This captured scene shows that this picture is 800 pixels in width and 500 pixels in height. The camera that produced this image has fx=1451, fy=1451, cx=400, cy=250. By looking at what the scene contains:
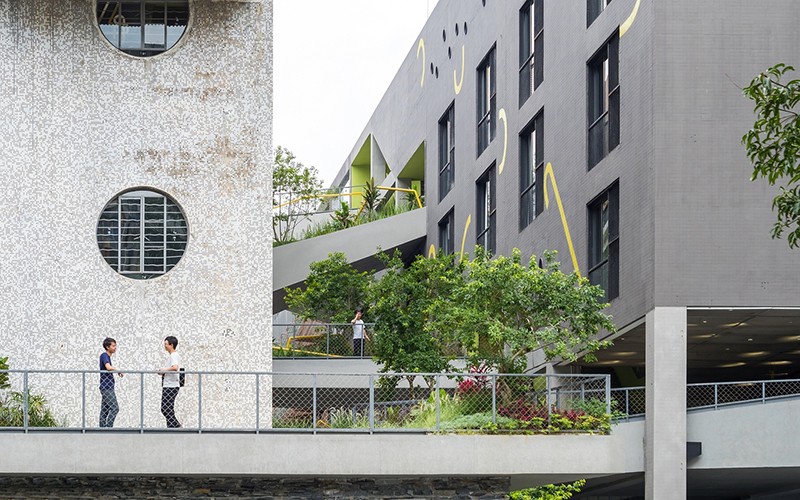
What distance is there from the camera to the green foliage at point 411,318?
3088 cm

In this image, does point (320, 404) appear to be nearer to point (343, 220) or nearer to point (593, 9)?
point (593, 9)

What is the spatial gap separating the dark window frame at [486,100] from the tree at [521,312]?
1315 cm

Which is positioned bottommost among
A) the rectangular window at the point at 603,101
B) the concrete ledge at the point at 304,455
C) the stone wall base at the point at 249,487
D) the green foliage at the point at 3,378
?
the stone wall base at the point at 249,487

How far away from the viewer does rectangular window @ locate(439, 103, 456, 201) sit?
149ft

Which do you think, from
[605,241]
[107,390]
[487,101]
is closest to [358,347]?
[487,101]

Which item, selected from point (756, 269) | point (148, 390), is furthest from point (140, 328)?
point (756, 269)

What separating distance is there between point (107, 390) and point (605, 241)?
10514 millimetres

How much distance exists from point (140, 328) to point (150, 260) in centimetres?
131

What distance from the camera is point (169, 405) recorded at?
24203mm

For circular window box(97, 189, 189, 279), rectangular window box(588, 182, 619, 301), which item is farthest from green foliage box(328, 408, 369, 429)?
rectangular window box(588, 182, 619, 301)

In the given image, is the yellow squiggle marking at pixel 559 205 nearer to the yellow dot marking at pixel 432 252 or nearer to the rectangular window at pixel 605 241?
the rectangular window at pixel 605 241

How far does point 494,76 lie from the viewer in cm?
3975

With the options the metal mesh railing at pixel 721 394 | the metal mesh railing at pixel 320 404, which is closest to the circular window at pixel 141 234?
the metal mesh railing at pixel 320 404

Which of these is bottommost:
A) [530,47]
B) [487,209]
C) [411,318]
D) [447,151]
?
[411,318]
